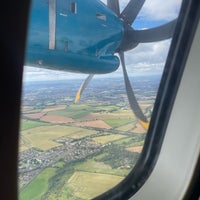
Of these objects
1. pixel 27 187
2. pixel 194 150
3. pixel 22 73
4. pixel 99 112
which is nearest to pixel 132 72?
pixel 99 112

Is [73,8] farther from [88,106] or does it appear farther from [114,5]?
[88,106]

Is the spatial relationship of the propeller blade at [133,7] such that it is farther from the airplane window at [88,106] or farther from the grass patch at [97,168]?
the grass patch at [97,168]

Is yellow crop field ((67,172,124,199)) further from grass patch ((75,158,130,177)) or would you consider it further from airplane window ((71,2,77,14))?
airplane window ((71,2,77,14))

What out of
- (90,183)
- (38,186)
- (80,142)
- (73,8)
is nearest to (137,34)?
(73,8)

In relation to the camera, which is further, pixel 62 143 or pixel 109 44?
pixel 109 44

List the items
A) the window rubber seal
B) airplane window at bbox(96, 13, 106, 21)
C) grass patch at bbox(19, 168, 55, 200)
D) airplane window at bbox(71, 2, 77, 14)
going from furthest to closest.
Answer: airplane window at bbox(96, 13, 106, 21) < airplane window at bbox(71, 2, 77, 14) < the window rubber seal < grass patch at bbox(19, 168, 55, 200)

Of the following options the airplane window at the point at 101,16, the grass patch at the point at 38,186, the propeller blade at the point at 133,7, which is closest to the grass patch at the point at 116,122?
the grass patch at the point at 38,186

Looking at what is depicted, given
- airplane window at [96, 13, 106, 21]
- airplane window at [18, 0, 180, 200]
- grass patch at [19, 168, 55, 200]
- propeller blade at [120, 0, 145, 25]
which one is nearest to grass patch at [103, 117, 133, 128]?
airplane window at [18, 0, 180, 200]

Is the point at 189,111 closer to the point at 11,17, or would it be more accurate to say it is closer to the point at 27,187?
the point at 27,187

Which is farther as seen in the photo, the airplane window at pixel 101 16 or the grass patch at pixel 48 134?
the airplane window at pixel 101 16
